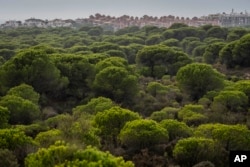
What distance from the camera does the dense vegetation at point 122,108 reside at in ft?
54.9

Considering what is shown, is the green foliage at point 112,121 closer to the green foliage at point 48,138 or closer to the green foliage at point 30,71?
the green foliage at point 48,138

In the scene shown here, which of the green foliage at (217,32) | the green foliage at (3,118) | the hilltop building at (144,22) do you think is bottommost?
the hilltop building at (144,22)

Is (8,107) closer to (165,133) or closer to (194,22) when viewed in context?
(165,133)

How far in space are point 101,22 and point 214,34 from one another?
79516 mm

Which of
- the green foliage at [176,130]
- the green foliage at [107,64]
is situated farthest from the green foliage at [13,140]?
the green foliage at [107,64]

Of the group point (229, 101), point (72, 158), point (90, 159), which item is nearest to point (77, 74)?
point (229, 101)

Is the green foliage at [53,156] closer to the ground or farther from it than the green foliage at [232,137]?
farther from it

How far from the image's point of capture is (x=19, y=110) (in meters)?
23.4

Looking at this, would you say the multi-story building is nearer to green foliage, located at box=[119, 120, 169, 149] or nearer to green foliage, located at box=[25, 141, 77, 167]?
green foliage, located at box=[119, 120, 169, 149]

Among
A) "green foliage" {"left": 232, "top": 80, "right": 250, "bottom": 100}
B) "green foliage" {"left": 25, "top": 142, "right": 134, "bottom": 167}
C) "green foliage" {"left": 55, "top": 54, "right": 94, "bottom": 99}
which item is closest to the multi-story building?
"green foliage" {"left": 232, "top": 80, "right": 250, "bottom": 100}

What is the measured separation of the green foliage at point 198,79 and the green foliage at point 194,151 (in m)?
13.4

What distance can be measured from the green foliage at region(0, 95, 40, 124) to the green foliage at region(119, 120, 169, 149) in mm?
7032

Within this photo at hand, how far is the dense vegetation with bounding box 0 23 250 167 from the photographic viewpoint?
1672 centimetres

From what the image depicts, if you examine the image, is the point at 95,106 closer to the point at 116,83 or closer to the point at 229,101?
the point at 116,83
